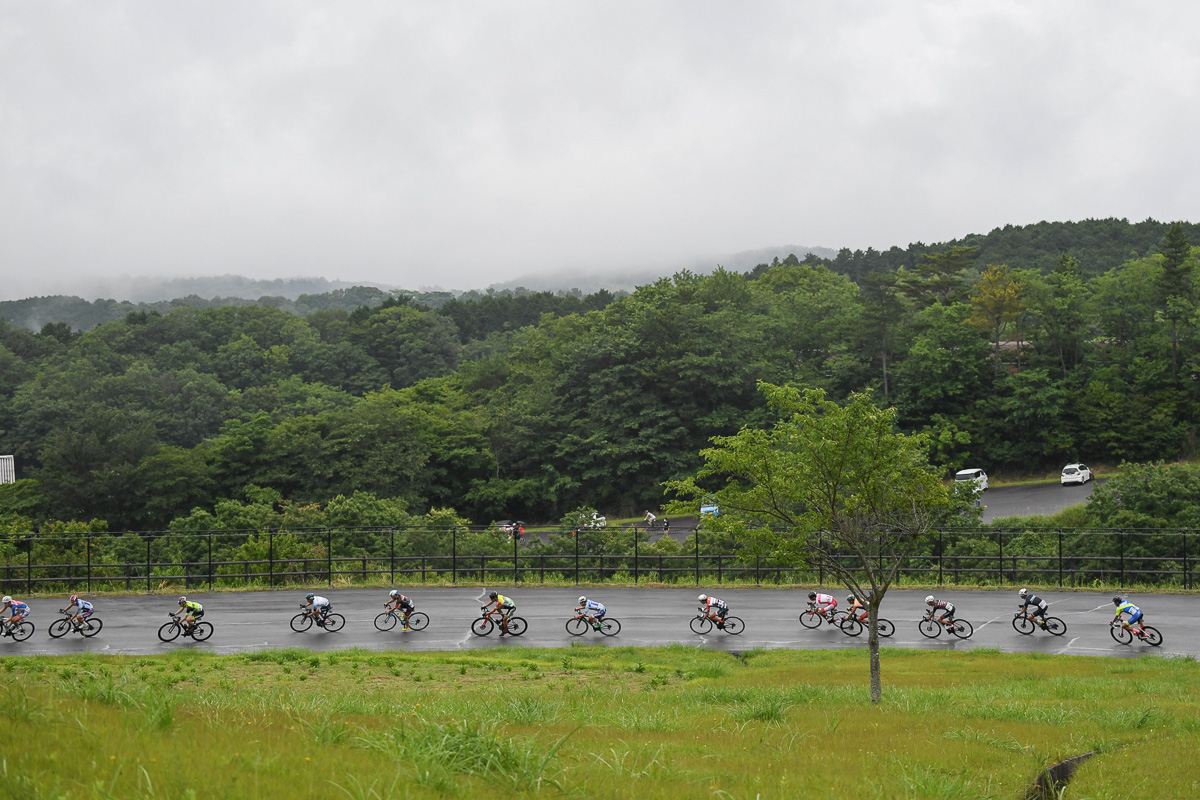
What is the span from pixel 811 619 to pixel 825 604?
46.1 inches

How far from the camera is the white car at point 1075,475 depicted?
63.1 meters

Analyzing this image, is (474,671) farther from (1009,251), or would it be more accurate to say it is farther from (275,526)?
(1009,251)

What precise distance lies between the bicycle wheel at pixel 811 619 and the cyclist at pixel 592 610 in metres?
6.19

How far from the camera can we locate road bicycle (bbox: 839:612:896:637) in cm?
2622

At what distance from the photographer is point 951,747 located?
403 inches

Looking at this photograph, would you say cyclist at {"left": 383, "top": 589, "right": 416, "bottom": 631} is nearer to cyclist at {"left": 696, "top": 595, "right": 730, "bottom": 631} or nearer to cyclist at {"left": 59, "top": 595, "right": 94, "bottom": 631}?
cyclist at {"left": 59, "top": 595, "right": 94, "bottom": 631}

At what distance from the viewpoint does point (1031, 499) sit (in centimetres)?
5909

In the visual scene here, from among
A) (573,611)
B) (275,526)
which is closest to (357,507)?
(275,526)

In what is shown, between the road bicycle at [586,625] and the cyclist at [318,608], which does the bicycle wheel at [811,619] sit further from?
the cyclist at [318,608]

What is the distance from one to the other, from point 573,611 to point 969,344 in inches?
2206

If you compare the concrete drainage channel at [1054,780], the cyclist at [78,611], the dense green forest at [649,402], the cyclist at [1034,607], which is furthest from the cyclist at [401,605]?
the dense green forest at [649,402]

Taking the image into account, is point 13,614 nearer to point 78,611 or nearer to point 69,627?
point 69,627

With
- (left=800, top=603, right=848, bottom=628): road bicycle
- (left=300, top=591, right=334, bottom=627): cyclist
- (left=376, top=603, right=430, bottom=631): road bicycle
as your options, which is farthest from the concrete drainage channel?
(left=300, top=591, right=334, bottom=627): cyclist

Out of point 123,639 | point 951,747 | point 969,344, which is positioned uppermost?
point 969,344
